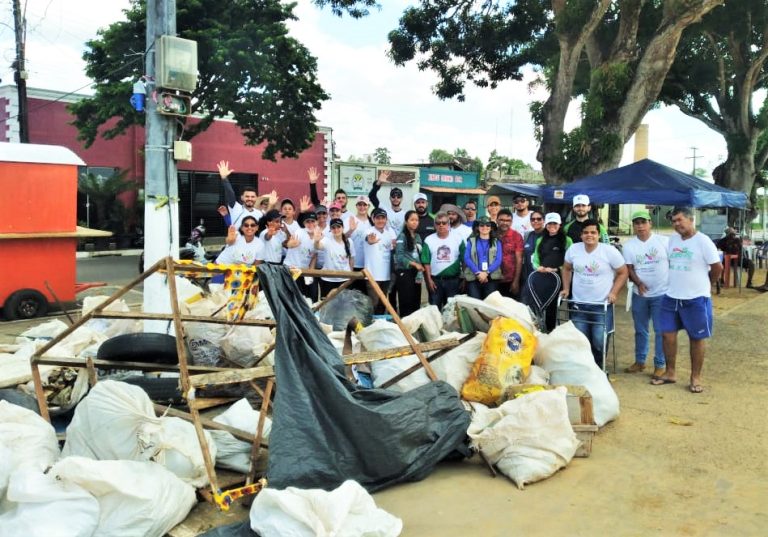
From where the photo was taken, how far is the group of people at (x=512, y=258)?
596cm

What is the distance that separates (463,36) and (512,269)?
33.0 ft

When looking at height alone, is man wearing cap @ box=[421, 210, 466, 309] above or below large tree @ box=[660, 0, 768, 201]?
below

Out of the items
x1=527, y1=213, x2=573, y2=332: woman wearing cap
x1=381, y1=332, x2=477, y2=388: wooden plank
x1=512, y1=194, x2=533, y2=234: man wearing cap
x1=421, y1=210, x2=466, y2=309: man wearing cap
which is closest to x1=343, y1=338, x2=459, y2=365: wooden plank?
x1=381, y1=332, x2=477, y2=388: wooden plank

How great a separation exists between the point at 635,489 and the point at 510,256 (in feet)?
12.1

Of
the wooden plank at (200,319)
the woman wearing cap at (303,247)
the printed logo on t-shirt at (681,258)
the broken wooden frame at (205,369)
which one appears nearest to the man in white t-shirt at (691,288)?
the printed logo on t-shirt at (681,258)

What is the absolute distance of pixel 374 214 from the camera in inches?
305

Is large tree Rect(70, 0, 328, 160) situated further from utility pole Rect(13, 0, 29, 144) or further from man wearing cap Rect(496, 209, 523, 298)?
man wearing cap Rect(496, 209, 523, 298)

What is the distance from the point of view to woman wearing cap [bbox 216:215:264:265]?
726cm

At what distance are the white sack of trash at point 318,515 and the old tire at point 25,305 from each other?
7.29 m

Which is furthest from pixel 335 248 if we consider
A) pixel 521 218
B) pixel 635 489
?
pixel 635 489

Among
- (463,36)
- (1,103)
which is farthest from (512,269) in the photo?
(1,103)

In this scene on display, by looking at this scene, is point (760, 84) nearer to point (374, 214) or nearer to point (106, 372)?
point (374, 214)

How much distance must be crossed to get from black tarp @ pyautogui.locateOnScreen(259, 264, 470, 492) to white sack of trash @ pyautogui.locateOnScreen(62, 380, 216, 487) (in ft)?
1.73

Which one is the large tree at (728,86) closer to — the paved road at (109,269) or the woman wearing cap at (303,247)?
the woman wearing cap at (303,247)
